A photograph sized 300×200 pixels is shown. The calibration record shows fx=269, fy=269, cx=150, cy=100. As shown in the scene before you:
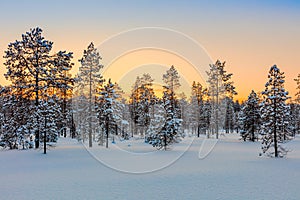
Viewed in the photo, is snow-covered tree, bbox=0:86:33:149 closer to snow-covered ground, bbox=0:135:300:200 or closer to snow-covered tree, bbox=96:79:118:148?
snow-covered ground, bbox=0:135:300:200

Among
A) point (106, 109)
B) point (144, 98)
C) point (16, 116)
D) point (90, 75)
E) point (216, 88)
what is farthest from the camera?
point (144, 98)

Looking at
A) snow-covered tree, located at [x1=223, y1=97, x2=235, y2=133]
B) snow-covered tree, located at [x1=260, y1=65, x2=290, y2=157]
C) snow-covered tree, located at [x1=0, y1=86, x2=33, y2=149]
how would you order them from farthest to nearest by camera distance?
snow-covered tree, located at [x1=223, y1=97, x2=235, y2=133] < snow-covered tree, located at [x1=0, y1=86, x2=33, y2=149] < snow-covered tree, located at [x1=260, y1=65, x2=290, y2=157]

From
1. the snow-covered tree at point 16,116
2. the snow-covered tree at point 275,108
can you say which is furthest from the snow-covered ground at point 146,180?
A: the snow-covered tree at point 16,116

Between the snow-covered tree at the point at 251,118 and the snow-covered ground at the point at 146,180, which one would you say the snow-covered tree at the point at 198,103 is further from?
the snow-covered ground at the point at 146,180

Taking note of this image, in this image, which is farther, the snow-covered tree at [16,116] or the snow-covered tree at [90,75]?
the snow-covered tree at [90,75]

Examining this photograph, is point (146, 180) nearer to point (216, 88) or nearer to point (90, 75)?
point (90, 75)

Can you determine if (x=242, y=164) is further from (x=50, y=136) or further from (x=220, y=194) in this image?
(x=50, y=136)

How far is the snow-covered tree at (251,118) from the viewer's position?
1790 inches

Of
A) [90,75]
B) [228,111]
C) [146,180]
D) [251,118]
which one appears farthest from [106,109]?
[228,111]

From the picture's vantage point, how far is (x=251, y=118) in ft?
149

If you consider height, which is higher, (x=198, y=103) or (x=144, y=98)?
(x=144, y=98)

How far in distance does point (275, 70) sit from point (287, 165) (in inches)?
368

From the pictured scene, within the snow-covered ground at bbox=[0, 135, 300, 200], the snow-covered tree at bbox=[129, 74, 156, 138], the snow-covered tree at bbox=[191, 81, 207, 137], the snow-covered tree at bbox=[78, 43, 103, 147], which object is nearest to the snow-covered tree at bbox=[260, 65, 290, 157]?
the snow-covered ground at bbox=[0, 135, 300, 200]

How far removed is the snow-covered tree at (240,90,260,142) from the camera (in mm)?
45469
